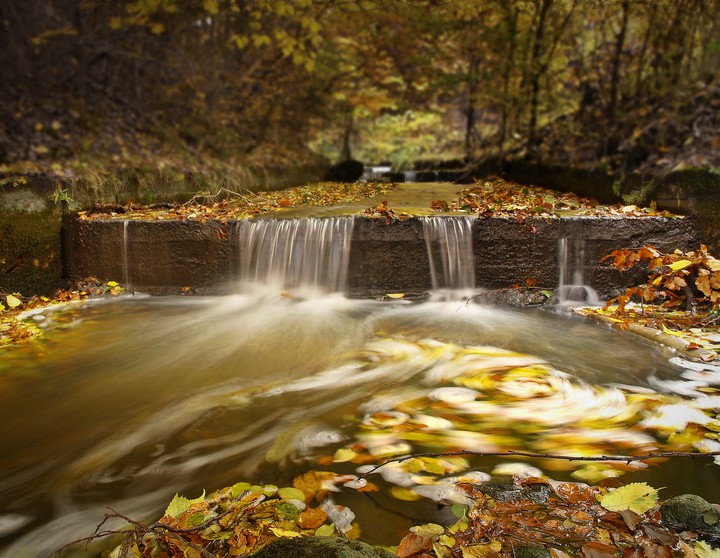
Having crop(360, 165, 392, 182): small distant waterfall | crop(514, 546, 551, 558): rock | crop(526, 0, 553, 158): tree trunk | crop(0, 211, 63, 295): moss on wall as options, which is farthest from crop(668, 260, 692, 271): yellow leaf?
crop(360, 165, 392, 182): small distant waterfall

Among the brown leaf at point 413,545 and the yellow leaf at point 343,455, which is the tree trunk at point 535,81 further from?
the brown leaf at point 413,545

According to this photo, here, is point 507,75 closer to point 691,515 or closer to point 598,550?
point 691,515

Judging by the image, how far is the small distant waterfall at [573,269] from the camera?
5.52 meters

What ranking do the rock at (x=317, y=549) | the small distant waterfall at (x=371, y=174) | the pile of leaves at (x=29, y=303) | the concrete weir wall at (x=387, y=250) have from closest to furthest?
the rock at (x=317, y=549), the pile of leaves at (x=29, y=303), the concrete weir wall at (x=387, y=250), the small distant waterfall at (x=371, y=174)

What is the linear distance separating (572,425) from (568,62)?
35.6 feet

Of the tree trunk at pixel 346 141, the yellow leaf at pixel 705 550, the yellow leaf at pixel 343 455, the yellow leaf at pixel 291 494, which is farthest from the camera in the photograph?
the tree trunk at pixel 346 141

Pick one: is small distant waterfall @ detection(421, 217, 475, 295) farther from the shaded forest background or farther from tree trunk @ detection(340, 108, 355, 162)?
tree trunk @ detection(340, 108, 355, 162)

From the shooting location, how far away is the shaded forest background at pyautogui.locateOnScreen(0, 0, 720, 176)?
8.45 meters

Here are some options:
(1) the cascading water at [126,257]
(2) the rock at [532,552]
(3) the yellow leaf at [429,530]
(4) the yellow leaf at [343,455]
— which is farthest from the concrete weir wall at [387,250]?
(2) the rock at [532,552]

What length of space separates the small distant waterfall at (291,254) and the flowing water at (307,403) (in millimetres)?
764

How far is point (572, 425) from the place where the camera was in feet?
9.02

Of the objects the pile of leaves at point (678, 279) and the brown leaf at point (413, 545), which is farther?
the pile of leaves at point (678, 279)

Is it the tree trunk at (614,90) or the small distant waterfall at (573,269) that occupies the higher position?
the tree trunk at (614,90)

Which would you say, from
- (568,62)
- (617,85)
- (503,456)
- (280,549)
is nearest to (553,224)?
(503,456)
